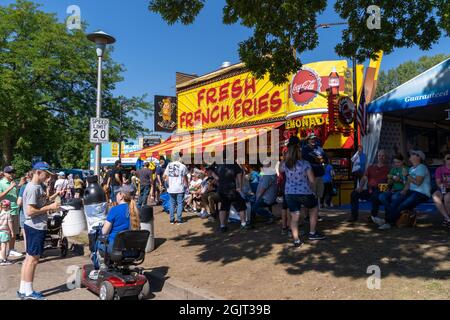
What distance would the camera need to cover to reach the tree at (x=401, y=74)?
178ft

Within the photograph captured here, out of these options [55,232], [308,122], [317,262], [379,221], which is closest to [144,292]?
[317,262]

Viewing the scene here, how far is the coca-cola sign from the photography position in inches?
576

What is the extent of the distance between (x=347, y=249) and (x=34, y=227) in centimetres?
446

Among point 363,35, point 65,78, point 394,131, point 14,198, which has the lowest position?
point 14,198

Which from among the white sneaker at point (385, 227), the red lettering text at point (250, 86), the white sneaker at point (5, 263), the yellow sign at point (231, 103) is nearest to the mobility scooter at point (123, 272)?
the white sneaker at point (5, 263)

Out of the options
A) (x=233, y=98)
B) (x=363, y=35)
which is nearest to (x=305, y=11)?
(x=363, y=35)

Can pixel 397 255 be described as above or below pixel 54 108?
below

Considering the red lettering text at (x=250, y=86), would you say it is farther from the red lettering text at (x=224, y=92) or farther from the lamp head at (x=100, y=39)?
the lamp head at (x=100, y=39)

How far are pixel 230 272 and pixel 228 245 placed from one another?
4.58ft

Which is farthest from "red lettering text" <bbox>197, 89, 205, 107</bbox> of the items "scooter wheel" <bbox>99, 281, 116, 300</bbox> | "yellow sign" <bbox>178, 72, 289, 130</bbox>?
"scooter wheel" <bbox>99, 281, 116, 300</bbox>

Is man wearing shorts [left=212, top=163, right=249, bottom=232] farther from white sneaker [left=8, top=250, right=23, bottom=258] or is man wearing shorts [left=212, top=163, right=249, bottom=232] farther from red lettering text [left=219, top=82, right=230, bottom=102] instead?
red lettering text [left=219, top=82, right=230, bottom=102]

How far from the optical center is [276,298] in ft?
15.2

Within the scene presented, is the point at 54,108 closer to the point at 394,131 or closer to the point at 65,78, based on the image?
A: the point at 65,78

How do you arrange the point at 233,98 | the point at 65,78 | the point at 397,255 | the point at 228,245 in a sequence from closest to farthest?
the point at 397,255, the point at 228,245, the point at 233,98, the point at 65,78
